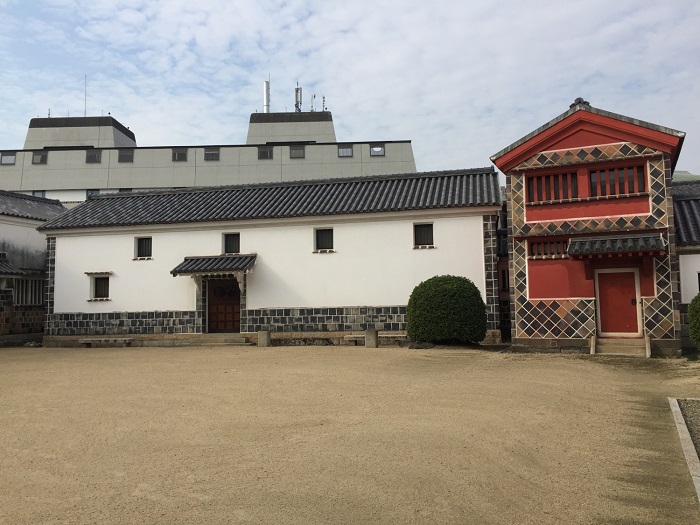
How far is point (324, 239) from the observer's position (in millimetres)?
19875

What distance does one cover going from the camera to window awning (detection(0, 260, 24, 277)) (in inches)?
808

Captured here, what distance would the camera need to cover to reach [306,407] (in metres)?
8.05

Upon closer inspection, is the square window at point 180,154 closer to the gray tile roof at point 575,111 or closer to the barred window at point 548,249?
the gray tile roof at point 575,111

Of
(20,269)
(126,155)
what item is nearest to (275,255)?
(20,269)

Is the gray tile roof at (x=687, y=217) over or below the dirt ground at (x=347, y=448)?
over

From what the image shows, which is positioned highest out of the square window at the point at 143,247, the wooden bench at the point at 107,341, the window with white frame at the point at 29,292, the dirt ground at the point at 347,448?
the square window at the point at 143,247

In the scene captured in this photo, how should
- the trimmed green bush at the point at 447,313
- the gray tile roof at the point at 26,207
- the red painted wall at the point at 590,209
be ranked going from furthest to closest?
the gray tile roof at the point at 26,207, the trimmed green bush at the point at 447,313, the red painted wall at the point at 590,209

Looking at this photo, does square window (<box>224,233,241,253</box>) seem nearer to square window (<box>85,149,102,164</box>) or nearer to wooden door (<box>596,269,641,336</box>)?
wooden door (<box>596,269,641,336</box>)

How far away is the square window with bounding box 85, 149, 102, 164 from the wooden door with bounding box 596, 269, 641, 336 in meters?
38.6

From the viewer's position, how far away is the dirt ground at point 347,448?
13.9ft

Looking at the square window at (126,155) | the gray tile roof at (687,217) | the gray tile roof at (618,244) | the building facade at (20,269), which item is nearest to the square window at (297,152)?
the square window at (126,155)

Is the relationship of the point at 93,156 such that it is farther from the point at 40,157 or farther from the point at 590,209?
the point at 590,209

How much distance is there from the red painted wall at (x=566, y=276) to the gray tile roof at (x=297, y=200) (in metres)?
2.90

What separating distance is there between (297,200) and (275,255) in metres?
2.58
